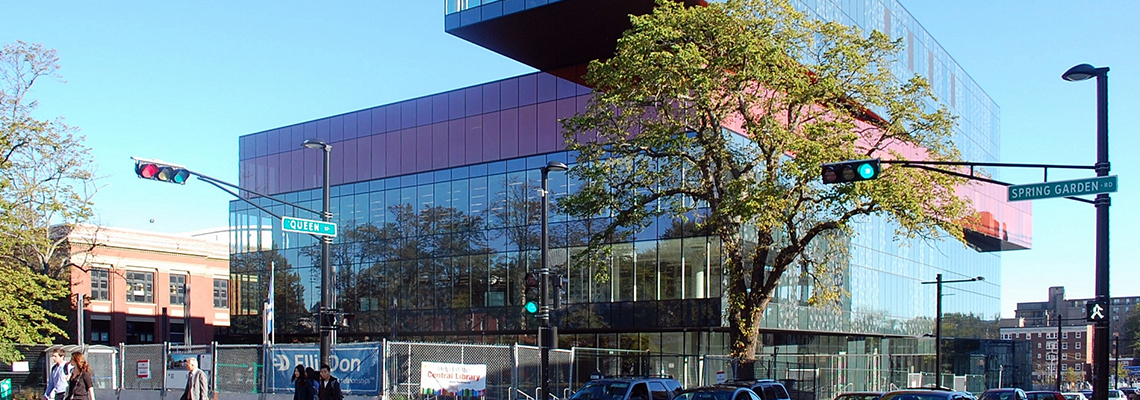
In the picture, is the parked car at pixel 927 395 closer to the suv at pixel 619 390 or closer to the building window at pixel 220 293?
the suv at pixel 619 390

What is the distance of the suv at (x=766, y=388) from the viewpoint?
2502 centimetres

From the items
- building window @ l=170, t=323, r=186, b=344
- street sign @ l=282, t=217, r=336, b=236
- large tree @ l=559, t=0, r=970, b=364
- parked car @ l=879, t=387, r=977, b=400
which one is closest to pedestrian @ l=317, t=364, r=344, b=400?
street sign @ l=282, t=217, r=336, b=236

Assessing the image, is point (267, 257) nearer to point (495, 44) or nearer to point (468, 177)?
point (468, 177)

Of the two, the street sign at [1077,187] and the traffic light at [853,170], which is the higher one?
the traffic light at [853,170]

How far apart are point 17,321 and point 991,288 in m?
59.8

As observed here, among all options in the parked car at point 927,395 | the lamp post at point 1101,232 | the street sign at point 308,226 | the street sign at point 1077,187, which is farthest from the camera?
the street sign at point 308,226

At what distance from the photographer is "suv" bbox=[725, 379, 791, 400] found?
25.0 m

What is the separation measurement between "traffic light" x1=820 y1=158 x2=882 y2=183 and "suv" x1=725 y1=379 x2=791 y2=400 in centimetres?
859

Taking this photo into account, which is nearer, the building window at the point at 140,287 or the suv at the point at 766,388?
the suv at the point at 766,388

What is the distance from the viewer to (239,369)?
99.6ft

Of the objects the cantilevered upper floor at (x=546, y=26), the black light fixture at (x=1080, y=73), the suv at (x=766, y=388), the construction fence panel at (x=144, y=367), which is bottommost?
the construction fence panel at (x=144, y=367)

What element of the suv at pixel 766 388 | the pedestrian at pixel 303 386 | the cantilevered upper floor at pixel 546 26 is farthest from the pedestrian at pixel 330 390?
the cantilevered upper floor at pixel 546 26

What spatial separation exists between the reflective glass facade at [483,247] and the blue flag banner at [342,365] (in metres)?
15.1

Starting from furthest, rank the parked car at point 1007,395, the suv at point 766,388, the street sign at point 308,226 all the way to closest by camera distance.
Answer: the parked car at point 1007,395 → the suv at point 766,388 → the street sign at point 308,226
